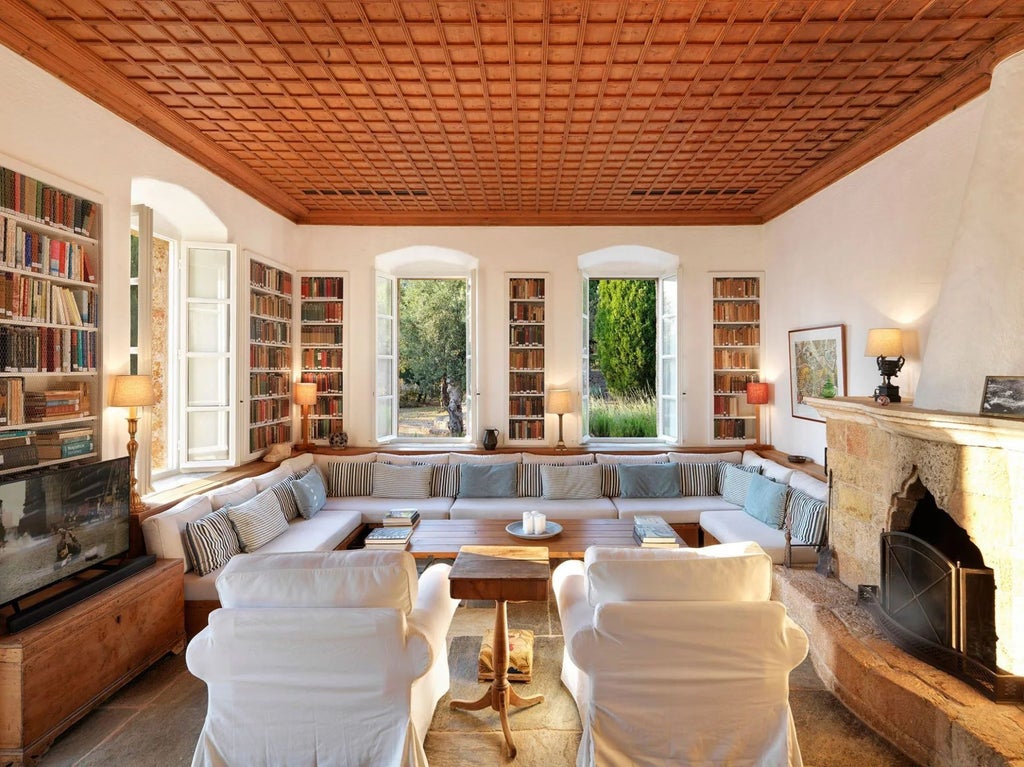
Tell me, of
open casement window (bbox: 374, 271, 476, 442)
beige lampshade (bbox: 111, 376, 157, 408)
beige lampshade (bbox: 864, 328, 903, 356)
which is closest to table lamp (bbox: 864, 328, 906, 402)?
beige lampshade (bbox: 864, 328, 903, 356)

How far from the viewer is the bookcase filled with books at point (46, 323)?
2.85 meters

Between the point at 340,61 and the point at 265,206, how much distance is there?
2871 millimetres

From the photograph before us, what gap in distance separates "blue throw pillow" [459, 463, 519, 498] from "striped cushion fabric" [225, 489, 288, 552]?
181 cm

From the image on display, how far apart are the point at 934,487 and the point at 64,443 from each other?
472cm

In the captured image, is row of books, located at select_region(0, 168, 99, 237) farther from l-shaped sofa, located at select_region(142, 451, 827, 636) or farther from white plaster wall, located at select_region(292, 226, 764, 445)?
white plaster wall, located at select_region(292, 226, 764, 445)

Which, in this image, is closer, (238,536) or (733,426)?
(238,536)

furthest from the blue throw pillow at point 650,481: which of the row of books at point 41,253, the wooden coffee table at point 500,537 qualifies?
the row of books at point 41,253

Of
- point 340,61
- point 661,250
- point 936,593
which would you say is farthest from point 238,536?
point 661,250

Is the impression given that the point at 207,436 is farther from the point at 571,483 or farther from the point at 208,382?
the point at 571,483

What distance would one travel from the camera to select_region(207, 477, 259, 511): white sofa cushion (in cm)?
404

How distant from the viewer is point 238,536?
382 centimetres

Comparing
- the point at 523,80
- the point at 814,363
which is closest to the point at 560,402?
the point at 814,363

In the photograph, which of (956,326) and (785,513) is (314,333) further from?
(956,326)

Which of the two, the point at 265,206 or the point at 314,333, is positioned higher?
the point at 265,206
